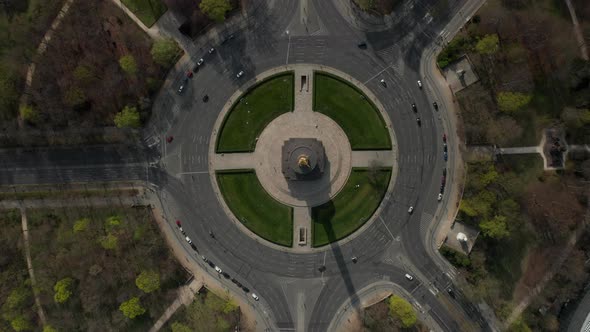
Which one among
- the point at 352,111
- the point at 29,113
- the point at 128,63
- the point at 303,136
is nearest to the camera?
the point at 128,63

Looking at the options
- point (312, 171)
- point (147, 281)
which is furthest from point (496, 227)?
point (147, 281)

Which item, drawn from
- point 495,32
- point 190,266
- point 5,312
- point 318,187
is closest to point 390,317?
point 318,187

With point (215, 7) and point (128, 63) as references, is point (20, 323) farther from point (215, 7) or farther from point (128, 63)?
point (215, 7)

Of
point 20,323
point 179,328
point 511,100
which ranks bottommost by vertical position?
point 179,328

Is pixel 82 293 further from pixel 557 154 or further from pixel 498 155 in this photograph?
pixel 557 154

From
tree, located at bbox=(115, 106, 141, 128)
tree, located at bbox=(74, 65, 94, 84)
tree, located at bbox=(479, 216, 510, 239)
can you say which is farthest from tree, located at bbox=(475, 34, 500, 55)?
tree, located at bbox=(74, 65, 94, 84)

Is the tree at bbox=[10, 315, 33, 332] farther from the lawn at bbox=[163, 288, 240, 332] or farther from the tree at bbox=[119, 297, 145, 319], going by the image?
the lawn at bbox=[163, 288, 240, 332]

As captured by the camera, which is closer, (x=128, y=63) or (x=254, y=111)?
(x=128, y=63)

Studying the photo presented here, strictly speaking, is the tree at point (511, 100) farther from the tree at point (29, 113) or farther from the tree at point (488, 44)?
the tree at point (29, 113)
